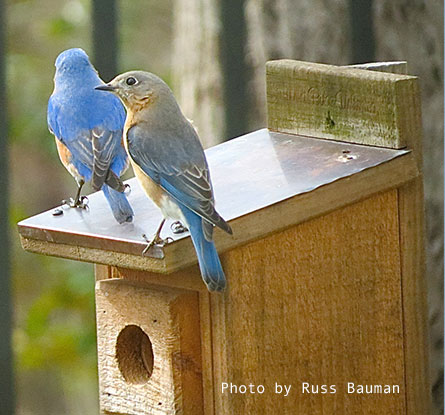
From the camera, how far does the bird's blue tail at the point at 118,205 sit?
236cm

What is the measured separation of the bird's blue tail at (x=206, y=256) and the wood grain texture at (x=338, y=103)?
57cm

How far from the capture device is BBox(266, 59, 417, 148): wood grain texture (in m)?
2.53

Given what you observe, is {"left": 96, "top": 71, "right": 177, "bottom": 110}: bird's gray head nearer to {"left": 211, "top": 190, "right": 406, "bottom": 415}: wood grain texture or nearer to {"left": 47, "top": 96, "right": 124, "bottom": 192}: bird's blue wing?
{"left": 47, "top": 96, "right": 124, "bottom": 192}: bird's blue wing

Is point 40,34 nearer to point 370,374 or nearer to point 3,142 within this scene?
point 3,142

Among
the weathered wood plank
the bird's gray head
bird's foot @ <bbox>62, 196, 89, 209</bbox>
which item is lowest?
bird's foot @ <bbox>62, 196, 89, 209</bbox>

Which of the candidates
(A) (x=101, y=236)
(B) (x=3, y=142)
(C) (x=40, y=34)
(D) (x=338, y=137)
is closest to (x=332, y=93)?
(D) (x=338, y=137)

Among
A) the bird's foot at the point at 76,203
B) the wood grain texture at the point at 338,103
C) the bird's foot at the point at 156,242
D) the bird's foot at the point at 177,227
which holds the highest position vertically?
the wood grain texture at the point at 338,103

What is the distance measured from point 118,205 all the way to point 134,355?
0.45 metres

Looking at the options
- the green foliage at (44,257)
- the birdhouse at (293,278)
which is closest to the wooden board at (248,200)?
the birdhouse at (293,278)

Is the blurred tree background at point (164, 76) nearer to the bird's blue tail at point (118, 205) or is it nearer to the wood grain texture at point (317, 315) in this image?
the wood grain texture at point (317, 315)

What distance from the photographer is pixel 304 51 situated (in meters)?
3.38

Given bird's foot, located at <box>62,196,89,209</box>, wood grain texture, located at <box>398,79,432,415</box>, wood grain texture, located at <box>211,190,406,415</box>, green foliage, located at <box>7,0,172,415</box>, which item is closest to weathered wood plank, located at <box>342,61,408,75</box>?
wood grain texture, located at <box>398,79,432,415</box>

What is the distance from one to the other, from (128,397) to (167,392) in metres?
0.15

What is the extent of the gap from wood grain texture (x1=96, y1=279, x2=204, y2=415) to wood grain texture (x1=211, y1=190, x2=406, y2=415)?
74 millimetres
